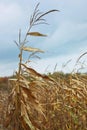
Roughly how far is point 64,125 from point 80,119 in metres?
0.22

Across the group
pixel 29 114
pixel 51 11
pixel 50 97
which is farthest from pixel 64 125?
pixel 51 11

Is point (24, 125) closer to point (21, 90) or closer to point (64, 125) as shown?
point (21, 90)

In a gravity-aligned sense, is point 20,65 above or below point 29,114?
above

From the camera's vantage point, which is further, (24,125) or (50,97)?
(50,97)

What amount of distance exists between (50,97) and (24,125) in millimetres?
1626

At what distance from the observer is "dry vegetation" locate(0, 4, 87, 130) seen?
4188 millimetres

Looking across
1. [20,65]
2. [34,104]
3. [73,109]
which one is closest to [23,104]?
[34,104]

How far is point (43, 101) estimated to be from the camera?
5.87 m

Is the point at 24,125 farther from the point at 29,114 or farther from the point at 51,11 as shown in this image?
the point at 51,11

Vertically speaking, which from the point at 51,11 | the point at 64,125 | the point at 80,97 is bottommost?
the point at 64,125

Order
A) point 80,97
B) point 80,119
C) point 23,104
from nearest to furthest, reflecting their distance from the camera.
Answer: point 23,104 → point 80,119 → point 80,97

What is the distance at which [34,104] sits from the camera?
4.21 m

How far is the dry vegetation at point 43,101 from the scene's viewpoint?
4188 millimetres

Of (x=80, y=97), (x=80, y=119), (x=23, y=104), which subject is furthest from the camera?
(x=80, y=97)
